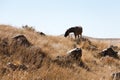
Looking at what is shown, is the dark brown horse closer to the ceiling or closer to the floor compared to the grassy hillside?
closer to the ceiling

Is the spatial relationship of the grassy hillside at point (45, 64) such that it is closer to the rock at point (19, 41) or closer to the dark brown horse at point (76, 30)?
the rock at point (19, 41)

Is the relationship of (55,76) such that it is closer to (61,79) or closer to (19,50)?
(61,79)

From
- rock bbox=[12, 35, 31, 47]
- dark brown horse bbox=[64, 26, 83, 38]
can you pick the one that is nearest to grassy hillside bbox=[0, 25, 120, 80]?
Answer: rock bbox=[12, 35, 31, 47]

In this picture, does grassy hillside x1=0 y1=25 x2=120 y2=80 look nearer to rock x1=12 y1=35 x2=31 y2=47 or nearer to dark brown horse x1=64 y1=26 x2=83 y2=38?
rock x1=12 y1=35 x2=31 y2=47

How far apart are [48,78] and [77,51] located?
6720mm

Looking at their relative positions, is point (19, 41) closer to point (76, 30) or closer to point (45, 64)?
point (45, 64)

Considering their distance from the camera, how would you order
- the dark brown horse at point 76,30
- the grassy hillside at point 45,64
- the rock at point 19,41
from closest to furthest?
1. the grassy hillside at point 45,64
2. the rock at point 19,41
3. the dark brown horse at point 76,30

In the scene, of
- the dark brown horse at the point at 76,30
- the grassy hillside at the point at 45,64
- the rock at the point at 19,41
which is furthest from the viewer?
the dark brown horse at the point at 76,30

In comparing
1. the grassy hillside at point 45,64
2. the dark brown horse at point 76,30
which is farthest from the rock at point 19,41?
the dark brown horse at point 76,30

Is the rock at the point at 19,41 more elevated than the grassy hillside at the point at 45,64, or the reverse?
the rock at the point at 19,41

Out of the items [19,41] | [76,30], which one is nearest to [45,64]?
[19,41]

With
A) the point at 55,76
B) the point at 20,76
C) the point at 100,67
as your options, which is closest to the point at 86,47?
the point at 100,67

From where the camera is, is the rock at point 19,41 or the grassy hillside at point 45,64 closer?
the grassy hillside at point 45,64

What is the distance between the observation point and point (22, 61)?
1184 centimetres
